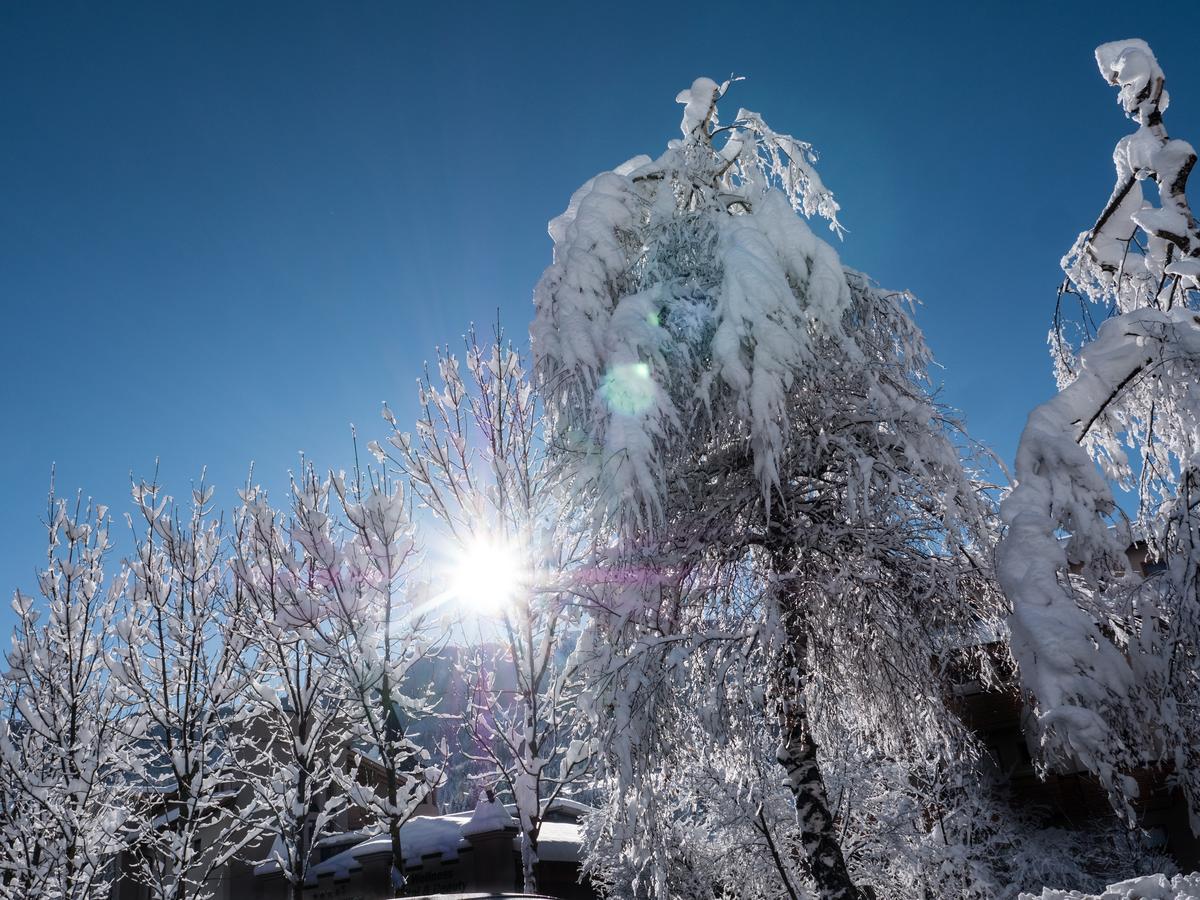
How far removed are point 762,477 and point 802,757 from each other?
297 centimetres

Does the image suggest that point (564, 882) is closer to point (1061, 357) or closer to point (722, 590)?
point (722, 590)

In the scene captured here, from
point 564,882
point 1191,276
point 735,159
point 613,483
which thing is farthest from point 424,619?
point 564,882

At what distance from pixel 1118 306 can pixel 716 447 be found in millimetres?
4139

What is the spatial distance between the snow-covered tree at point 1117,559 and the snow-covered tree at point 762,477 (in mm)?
1854

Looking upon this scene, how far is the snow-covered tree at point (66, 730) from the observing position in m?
10.7

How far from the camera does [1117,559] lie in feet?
15.2

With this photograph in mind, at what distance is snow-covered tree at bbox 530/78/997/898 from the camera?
7117 mm

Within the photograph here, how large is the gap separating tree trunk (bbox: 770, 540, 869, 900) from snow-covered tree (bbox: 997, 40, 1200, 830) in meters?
2.74

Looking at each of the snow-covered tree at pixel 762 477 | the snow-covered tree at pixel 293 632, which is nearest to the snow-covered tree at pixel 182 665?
the snow-covered tree at pixel 293 632

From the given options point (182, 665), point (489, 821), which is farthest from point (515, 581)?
point (489, 821)

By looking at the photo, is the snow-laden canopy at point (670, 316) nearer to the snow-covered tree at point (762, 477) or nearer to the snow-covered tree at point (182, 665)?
the snow-covered tree at point (762, 477)

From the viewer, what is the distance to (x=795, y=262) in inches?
300

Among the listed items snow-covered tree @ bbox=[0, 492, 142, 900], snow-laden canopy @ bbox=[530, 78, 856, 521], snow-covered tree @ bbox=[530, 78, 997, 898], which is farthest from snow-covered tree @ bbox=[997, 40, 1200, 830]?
snow-covered tree @ bbox=[0, 492, 142, 900]

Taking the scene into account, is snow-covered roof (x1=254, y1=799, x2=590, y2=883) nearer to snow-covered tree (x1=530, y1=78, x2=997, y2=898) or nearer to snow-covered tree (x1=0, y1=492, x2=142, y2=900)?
snow-covered tree (x1=0, y1=492, x2=142, y2=900)
